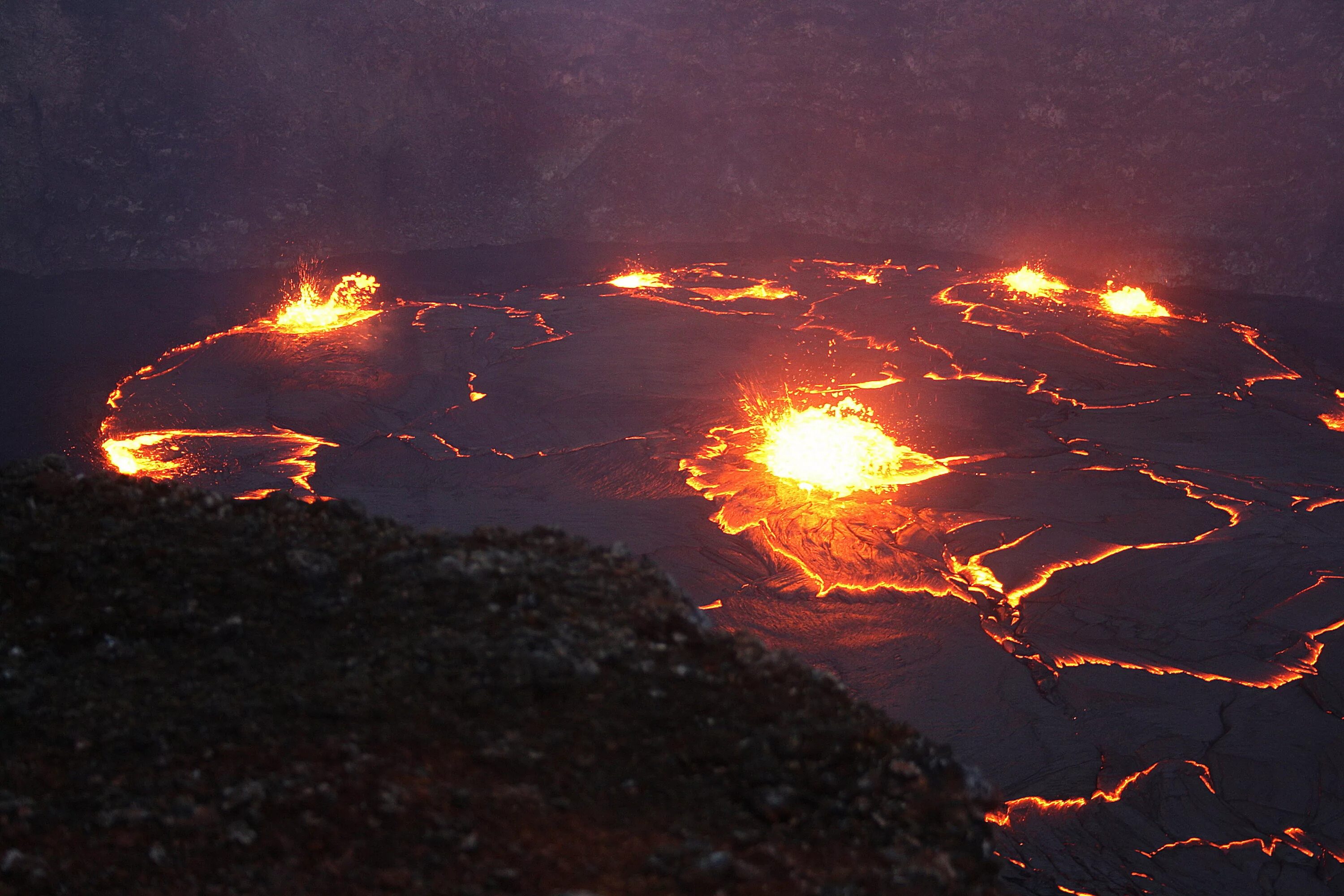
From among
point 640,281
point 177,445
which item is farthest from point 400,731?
point 640,281

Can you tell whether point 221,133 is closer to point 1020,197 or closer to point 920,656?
point 1020,197

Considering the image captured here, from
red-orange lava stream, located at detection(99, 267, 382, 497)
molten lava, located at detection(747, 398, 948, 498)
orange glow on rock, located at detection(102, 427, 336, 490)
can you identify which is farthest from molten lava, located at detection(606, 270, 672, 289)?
orange glow on rock, located at detection(102, 427, 336, 490)

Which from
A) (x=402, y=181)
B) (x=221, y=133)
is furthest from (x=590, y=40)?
(x=221, y=133)

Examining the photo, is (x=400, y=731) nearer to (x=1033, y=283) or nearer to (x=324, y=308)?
(x=324, y=308)

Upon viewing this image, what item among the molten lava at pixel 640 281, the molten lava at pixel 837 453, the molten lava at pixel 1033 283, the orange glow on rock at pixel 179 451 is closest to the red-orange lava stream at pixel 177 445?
the orange glow on rock at pixel 179 451

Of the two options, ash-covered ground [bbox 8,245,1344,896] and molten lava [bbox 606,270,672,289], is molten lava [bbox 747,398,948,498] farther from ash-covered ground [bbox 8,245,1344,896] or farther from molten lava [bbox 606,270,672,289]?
molten lava [bbox 606,270,672,289]
